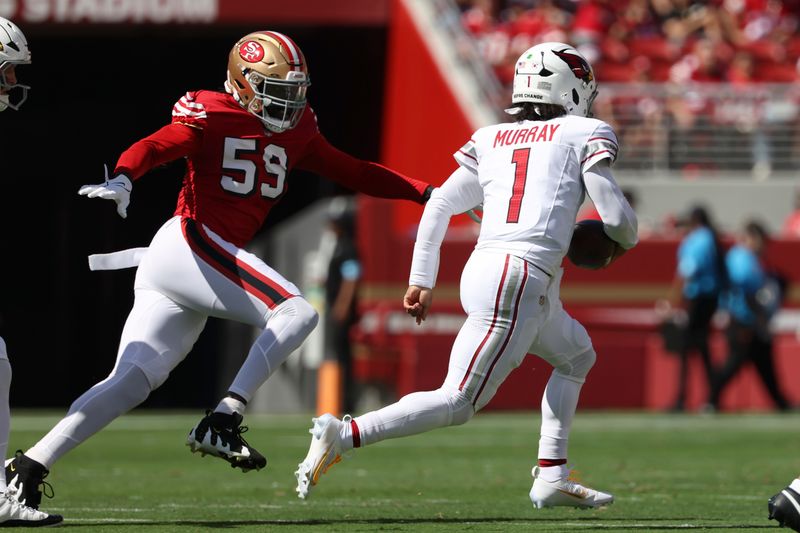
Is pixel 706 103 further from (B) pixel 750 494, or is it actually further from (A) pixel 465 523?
(A) pixel 465 523

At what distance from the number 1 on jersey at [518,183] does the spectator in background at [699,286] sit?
8476 millimetres

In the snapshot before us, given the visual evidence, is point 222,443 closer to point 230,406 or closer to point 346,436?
point 230,406

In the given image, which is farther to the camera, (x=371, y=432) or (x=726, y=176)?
(x=726, y=176)

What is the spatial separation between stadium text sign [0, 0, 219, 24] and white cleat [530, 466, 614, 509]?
41.0 ft

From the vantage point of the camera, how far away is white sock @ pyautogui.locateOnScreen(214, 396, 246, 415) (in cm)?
616

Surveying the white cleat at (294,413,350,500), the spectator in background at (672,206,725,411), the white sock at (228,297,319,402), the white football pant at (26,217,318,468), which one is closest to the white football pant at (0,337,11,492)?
the white football pant at (26,217,318,468)

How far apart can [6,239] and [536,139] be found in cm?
1900

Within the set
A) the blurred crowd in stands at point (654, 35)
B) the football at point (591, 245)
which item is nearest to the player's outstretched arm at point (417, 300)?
the football at point (591, 245)

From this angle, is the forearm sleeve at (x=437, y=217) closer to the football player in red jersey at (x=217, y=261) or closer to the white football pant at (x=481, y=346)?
the white football pant at (x=481, y=346)

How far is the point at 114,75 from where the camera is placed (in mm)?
22469

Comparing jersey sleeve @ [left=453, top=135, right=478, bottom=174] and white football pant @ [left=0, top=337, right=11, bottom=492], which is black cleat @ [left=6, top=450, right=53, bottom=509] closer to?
white football pant @ [left=0, top=337, right=11, bottom=492]

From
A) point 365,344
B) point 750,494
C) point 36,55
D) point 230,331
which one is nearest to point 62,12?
point 36,55

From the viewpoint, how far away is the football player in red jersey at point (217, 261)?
6195 millimetres

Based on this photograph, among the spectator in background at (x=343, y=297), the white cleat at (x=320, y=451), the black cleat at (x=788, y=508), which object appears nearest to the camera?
the black cleat at (x=788, y=508)
